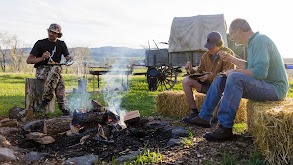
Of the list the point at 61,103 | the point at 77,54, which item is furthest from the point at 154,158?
the point at 77,54

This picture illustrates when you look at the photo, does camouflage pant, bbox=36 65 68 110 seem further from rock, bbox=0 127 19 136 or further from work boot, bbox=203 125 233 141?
work boot, bbox=203 125 233 141

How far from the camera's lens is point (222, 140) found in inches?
110

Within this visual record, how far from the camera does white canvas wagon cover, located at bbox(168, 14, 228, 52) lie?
9250 mm

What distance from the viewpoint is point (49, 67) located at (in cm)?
478

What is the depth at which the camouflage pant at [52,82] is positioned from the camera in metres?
4.67

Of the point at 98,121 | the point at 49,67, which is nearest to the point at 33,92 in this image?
the point at 49,67

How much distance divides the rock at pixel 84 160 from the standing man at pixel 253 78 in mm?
1240

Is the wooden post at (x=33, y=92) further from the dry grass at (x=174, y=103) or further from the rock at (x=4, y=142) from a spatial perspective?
the dry grass at (x=174, y=103)

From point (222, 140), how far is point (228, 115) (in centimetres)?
30

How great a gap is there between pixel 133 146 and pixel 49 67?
2780 millimetres

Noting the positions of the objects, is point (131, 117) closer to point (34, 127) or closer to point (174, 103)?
point (174, 103)

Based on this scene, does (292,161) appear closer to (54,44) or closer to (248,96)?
(248,96)

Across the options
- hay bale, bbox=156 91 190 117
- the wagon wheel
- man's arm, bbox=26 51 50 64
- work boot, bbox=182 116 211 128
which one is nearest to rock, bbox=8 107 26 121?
man's arm, bbox=26 51 50 64

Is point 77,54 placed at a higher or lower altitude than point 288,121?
higher
